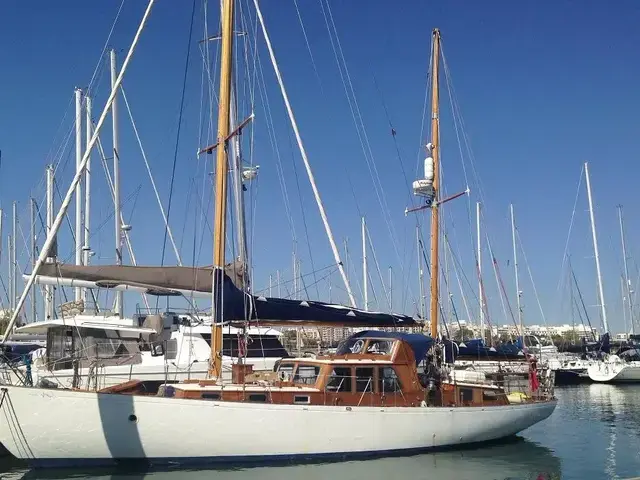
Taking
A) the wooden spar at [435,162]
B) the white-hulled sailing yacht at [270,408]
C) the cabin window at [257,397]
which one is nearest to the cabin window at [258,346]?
the white-hulled sailing yacht at [270,408]

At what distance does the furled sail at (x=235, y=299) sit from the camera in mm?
18641

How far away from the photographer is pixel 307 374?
19.1m

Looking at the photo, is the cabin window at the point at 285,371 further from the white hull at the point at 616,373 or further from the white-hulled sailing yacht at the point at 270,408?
the white hull at the point at 616,373

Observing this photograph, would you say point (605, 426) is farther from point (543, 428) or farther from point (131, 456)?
point (131, 456)

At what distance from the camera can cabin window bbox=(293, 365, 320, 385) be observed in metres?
19.0

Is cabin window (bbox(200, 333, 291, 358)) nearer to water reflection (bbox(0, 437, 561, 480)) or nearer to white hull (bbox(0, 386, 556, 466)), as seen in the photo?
white hull (bbox(0, 386, 556, 466))

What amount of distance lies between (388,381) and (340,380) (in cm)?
145

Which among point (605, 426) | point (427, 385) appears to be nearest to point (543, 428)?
point (605, 426)

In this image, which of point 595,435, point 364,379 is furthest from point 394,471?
point 595,435

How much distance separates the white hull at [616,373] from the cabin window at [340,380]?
3544 centimetres

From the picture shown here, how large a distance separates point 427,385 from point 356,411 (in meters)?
3.22

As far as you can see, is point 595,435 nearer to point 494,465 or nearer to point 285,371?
A: point 494,465

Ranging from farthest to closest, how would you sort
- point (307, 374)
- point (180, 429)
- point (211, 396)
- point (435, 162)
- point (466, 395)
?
point (435, 162) < point (466, 395) < point (307, 374) < point (211, 396) < point (180, 429)

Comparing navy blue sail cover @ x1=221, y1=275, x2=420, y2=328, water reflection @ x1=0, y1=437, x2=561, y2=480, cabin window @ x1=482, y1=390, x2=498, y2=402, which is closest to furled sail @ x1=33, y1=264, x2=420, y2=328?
navy blue sail cover @ x1=221, y1=275, x2=420, y2=328
